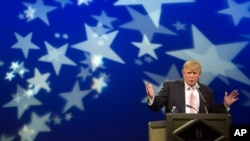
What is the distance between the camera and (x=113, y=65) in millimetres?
4523

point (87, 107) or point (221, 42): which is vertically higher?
point (221, 42)

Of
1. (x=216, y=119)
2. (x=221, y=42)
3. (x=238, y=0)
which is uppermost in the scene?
(x=238, y=0)

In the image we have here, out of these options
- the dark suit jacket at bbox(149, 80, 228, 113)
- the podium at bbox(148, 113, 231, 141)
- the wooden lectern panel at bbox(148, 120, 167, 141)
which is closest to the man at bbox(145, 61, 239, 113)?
the dark suit jacket at bbox(149, 80, 228, 113)

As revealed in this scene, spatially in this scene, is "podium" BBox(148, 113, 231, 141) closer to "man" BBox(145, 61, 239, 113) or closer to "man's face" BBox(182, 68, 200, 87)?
"man" BBox(145, 61, 239, 113)

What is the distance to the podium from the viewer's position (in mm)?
2230

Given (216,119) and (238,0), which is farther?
(238,0)

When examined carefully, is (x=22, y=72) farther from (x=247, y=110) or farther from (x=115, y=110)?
(x=247, y=110)

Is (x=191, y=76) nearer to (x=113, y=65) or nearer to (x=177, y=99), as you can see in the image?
(x=177, y=99)

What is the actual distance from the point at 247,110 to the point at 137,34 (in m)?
1.40

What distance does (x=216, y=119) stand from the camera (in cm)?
228

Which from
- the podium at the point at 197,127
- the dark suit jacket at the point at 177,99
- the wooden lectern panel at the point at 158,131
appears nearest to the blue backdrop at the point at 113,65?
the dark suit jacket at the point at 177,99

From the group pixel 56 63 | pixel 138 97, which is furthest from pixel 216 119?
pixel 56 63

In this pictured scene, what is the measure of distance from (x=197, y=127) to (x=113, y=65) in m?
2.36

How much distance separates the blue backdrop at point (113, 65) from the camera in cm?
451
